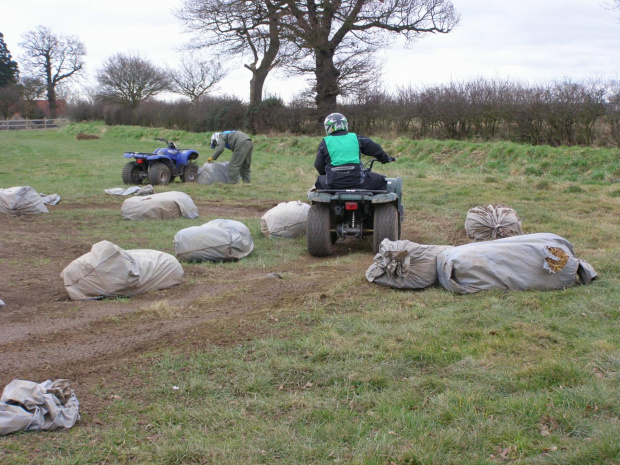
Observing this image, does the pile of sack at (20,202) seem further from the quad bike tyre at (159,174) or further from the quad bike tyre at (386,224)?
the quad bike tyre at (386,224)

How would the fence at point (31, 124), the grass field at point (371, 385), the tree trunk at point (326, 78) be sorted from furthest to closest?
the fence at point (31, 124), the tree trunk at point (326, 78), the grass field at point (371, 385)

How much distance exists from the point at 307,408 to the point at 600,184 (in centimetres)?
1289

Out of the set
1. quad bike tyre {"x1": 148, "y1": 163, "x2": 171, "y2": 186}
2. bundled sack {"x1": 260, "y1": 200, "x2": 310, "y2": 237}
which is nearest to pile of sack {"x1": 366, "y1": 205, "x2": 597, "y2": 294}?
bundled sack {"x1": 260, "y1": 200, "x2": 310, "y2": 237}

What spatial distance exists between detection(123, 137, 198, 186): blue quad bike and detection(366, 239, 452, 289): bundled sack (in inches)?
409

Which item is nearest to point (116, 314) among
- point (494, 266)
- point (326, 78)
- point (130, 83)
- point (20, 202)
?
point (494, 266)

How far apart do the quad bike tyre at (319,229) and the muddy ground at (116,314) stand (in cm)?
19

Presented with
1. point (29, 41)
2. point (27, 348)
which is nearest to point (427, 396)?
point (27, 348)

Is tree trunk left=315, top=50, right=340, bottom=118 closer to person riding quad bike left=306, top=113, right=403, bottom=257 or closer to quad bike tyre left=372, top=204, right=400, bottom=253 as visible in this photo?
person riding quad bike left=306, top=113, right=403, bottom=257

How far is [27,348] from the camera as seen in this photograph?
467 centimetres

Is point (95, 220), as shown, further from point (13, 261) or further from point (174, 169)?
point (174, 169)

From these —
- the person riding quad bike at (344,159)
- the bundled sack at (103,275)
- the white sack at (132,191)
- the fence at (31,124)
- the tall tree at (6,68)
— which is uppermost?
the tall tree at (6,68)

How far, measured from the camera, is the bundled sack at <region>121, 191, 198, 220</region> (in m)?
10.6

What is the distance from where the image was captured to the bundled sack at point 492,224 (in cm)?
844

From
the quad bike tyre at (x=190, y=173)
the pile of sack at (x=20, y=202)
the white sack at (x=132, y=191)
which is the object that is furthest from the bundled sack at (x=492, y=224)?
the quad bike tyre at (x=190, y=173)
